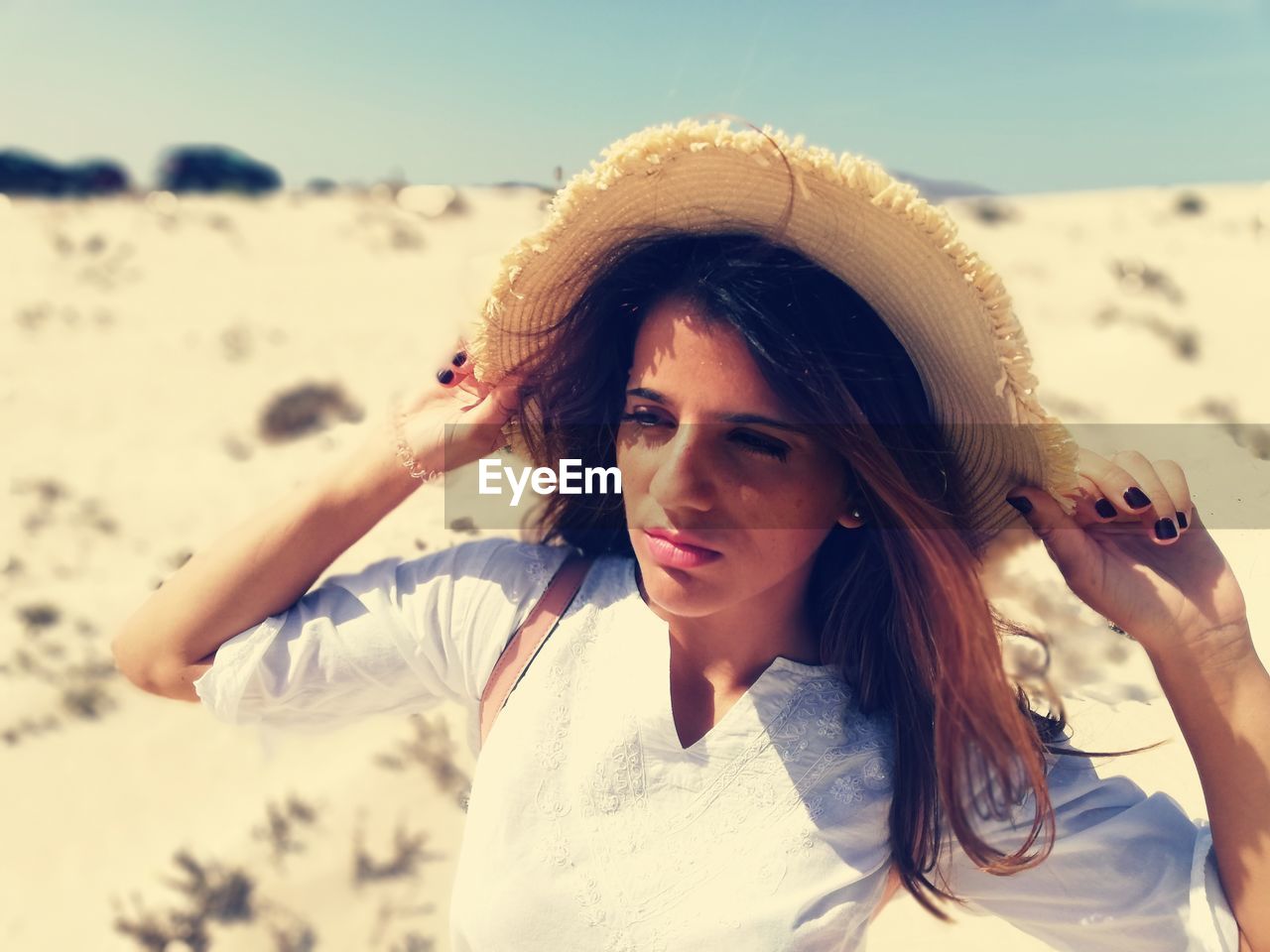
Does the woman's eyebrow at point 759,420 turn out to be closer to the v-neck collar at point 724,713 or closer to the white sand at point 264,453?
the v-neck collar at point 724,713

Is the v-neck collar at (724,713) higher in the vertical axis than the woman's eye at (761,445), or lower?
lower

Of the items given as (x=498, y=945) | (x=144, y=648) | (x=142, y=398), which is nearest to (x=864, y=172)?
(x=498, y=945)

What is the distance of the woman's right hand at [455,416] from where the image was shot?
5.14 ft

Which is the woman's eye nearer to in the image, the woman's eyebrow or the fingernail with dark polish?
the woman's eyebrow

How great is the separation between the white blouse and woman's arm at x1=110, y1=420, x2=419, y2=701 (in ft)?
0.15

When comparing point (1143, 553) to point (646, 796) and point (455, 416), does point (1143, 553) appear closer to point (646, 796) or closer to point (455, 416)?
point (646, 796)

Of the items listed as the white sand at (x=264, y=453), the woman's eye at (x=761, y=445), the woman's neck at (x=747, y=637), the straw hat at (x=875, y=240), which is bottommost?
the white sand at (x=264, y=453)

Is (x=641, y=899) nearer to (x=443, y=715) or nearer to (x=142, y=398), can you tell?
(x=443, y=715)

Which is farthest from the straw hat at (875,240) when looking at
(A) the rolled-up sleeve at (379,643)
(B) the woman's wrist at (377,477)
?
(A) the rolled-up sleeve at (379,643)

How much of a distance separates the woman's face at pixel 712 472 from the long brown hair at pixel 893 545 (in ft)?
0.12

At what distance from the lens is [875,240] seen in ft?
4.08

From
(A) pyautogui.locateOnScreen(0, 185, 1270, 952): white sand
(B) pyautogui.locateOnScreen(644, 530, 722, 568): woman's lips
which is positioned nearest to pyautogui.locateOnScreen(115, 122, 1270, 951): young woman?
(B) pyautogui.locateOnScreen(644, 530, 722, 568): woman's lips

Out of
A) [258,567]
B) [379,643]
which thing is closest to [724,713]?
[379,643]

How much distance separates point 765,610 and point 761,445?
1.18ft
